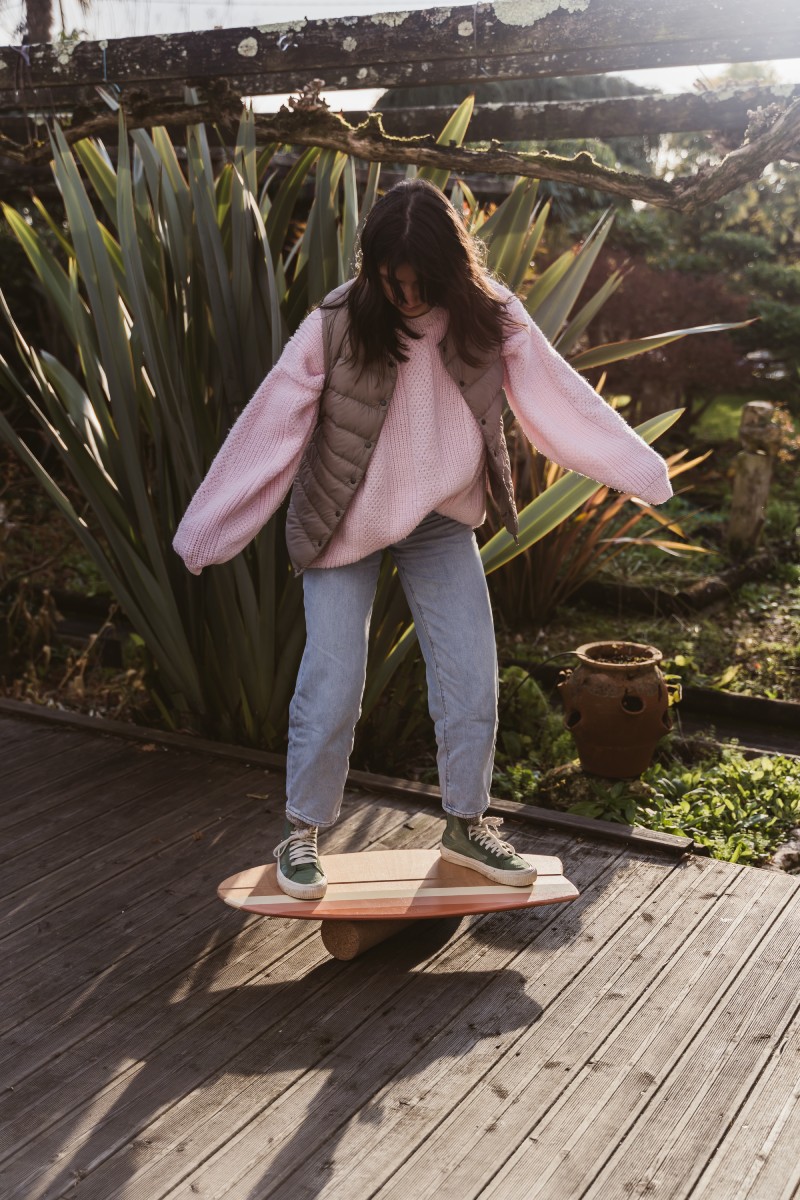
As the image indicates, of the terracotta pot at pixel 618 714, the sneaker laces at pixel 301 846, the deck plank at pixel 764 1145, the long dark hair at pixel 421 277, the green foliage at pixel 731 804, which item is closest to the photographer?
the deck plank at pixel 764 1145

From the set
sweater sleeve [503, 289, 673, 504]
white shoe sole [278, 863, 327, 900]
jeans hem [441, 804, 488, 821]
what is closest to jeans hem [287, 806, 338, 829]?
white shoe sole [278, 863, 327, 900]

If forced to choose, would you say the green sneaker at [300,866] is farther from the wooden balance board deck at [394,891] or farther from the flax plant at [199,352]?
the flax plant at [199,352]

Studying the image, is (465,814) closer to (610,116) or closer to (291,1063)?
(291,1063)

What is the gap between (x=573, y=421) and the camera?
2.48 m

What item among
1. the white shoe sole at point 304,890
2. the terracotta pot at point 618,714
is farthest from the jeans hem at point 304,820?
the terracotta pot at point 618,714

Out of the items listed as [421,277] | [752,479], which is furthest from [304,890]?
[752,479]

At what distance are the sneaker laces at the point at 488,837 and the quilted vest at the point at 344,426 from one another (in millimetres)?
648

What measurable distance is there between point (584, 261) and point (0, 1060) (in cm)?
239

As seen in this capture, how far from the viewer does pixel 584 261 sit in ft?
11.1

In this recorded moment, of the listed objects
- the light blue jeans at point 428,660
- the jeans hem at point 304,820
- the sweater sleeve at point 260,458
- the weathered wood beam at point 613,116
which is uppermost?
the weathered wood beam at point 613,116

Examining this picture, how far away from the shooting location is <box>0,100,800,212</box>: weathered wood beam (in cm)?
332

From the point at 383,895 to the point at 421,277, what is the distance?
3.89 feet

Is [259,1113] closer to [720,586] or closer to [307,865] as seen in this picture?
[307,865]

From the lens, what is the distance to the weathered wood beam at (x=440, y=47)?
3.47 metres
